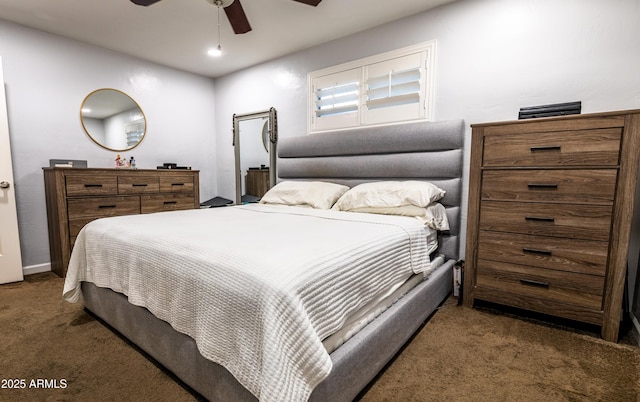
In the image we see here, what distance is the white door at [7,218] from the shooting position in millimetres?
2625

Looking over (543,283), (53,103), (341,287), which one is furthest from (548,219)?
(53,103)

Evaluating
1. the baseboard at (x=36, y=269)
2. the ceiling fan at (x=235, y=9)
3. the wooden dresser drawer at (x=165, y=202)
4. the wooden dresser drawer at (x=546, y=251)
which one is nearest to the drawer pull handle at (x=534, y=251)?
the wooden dresser drawer at (x=546, y=251)

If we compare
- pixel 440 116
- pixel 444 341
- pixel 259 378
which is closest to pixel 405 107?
pixel 440 116

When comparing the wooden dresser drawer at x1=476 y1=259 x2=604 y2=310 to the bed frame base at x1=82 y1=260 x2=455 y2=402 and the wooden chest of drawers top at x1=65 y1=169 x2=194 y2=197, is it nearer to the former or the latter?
the bed frame base at x1=82 y1=260 x2=455 y2=402

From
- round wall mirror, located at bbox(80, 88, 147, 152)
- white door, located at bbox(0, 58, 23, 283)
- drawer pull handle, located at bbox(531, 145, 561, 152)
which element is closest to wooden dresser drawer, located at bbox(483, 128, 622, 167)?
drawer pull handle, located at bbox(531, 145, 561, 152)

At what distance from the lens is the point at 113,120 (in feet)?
11.4

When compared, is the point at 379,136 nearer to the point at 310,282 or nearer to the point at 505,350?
the point at 505,350

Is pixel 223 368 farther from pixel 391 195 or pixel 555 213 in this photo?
pixel 555 213

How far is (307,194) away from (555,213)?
186 cm

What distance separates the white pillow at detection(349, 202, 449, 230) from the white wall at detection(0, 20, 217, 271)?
302 centimetres

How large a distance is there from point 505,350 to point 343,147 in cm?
210

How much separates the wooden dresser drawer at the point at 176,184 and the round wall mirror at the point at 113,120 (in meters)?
0.67

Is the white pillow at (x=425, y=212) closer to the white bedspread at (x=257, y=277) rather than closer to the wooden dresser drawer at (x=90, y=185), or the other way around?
the white bedspread at (x=257, y=277)

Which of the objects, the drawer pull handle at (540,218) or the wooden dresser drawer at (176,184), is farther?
the wooden dresser drawer at (176,184)
